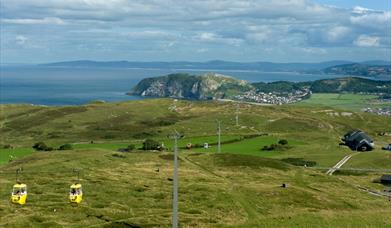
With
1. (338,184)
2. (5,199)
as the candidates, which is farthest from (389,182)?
(5,199)

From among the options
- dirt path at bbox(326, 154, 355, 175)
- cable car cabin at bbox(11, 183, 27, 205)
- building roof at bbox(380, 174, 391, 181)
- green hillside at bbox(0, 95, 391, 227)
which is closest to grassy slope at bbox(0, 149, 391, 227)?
Answer: green hillside at bbox(0, 95, 391, 227)

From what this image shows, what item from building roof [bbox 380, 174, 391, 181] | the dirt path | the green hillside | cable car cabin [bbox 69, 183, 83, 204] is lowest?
the dirt path

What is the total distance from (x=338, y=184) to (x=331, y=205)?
19.6 meters

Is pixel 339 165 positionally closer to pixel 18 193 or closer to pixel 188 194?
pixel 188 194

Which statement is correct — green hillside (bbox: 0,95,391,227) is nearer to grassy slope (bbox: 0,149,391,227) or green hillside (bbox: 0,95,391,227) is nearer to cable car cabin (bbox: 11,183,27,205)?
grassy slope (bbox: 0,149,391,227)

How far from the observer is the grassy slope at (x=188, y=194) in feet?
189

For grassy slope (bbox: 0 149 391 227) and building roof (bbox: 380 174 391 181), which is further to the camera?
building roof (bbox: 380 174 391 181)

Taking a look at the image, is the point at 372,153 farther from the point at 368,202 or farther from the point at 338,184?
the point at 368,202

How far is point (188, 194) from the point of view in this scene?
75.3m

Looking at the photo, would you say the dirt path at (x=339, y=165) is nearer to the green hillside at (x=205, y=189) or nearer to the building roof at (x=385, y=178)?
the green hillside at (x=205, y=189)

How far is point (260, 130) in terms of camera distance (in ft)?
629

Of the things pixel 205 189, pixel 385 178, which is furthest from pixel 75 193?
pixel 385 178

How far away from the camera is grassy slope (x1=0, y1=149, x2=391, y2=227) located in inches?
2267

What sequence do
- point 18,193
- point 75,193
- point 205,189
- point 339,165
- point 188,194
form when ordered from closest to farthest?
point 18,193
point 75,193
point 188,194
point 205,189
point 339,165
